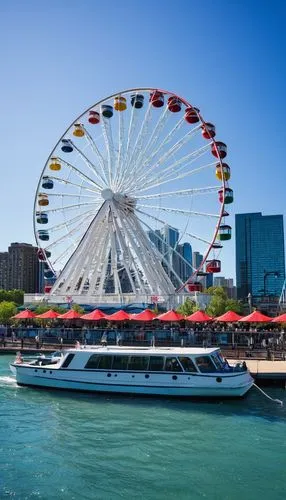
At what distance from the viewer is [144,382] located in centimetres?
2583

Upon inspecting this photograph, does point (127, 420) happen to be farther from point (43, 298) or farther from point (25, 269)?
point (25, 269)

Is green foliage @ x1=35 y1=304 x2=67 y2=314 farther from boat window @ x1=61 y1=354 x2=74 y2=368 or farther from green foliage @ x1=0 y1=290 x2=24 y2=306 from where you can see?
green foliage @ x1=0 y1=290 x2=24 y2=306

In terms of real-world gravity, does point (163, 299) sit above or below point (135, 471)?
above

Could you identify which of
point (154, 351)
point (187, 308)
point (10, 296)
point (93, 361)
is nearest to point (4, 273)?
point (10, 296)

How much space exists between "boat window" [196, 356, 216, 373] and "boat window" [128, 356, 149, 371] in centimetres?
264

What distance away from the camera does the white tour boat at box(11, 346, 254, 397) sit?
2502cm

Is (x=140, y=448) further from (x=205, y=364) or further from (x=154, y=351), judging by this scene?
(x=154, y=351)

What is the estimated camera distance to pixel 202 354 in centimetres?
2538

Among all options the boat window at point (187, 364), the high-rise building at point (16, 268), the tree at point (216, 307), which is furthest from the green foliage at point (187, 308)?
the high-rise building at point (16, 268)

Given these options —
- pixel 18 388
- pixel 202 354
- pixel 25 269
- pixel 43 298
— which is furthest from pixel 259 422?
pixel 25 269

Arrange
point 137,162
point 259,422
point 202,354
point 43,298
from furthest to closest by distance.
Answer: point 43,298, point 137,162, point 202,354, point 259,422

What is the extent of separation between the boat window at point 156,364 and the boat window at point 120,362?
4.35 feet

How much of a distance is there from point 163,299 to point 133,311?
3.50 metres

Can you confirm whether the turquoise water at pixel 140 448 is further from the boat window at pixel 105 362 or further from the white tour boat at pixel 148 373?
the boat window at pixel 105 362
